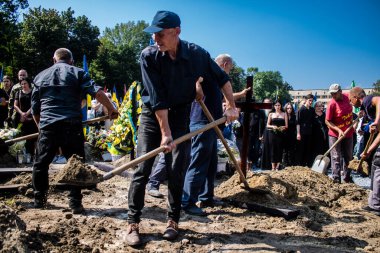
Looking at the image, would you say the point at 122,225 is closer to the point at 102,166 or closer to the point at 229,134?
the point at 102,166

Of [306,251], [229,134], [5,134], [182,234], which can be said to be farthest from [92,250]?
[229,134]

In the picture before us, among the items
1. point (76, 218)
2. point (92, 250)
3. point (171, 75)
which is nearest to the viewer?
point (92, 250)

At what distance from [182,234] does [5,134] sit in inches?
230

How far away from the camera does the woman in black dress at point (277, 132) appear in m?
9.59

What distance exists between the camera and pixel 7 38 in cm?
2988

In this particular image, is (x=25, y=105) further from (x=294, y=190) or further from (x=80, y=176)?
(x=294, y=190)

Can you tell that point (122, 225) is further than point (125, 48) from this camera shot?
No

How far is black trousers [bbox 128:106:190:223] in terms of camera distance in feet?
11.1

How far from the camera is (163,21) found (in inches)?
121

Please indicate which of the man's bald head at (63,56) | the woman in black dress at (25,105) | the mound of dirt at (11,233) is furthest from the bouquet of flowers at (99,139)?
the mound of dirt at (11,233)

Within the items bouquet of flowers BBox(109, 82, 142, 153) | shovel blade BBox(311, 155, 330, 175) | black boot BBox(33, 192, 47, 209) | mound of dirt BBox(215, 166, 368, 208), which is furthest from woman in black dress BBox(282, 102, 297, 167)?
black boot BBox(33, 192, 47, 209)

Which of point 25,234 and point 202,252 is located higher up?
point 25,234

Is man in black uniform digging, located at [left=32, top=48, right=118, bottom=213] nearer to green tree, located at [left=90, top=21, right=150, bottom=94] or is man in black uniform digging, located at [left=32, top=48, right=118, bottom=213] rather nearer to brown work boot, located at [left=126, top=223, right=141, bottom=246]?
brown work boot, located at [left=126, top=223, right=141, bottom=246]

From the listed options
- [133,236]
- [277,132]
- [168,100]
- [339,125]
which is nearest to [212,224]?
[133,236]
